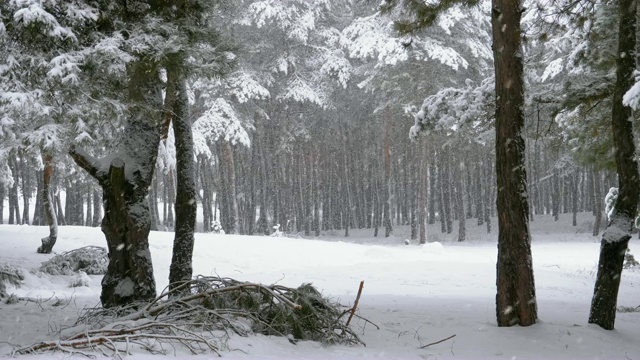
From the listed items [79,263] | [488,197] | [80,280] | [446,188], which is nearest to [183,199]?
[80,280]

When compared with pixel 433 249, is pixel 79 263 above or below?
above

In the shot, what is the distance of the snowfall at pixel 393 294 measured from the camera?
6.12 metres

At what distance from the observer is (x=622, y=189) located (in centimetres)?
768

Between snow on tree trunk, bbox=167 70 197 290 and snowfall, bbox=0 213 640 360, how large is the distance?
71.2 inches

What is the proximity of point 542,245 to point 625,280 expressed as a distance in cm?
963

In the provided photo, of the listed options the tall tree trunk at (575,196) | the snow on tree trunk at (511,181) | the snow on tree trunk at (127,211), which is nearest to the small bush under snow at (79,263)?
the snow on tree trunk at (127,211)

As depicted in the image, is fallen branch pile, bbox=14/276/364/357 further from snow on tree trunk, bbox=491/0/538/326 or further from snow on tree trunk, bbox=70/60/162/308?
snow on tree trunk, bbox=491/0/538/326

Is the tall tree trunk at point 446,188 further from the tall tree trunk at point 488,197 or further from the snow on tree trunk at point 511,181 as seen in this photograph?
the snow on tree trunk at point 511,181

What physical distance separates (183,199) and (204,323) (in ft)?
16.4

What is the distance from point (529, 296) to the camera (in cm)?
718

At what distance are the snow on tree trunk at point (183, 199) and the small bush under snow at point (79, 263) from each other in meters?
4.79

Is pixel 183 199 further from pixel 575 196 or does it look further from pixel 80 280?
pixel 575 196

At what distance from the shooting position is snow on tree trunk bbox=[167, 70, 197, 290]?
930 cm

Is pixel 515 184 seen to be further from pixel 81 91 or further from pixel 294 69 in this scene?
pixel 294 69
